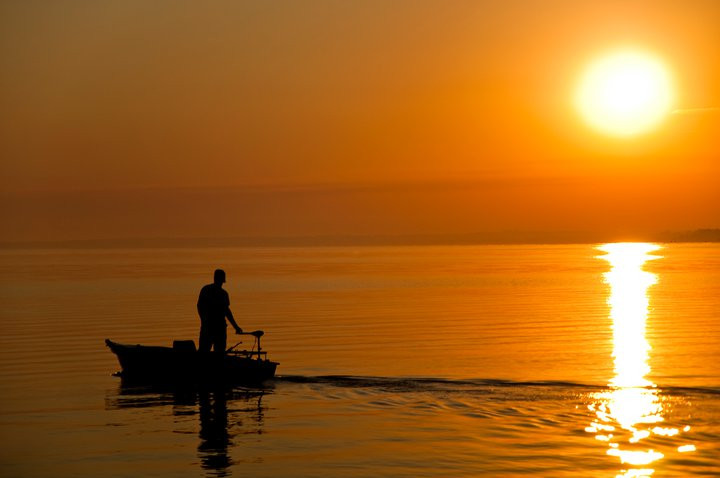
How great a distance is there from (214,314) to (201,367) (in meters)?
1.30

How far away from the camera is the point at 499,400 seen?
21.1 meters

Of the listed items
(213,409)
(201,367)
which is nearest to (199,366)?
(201,367)

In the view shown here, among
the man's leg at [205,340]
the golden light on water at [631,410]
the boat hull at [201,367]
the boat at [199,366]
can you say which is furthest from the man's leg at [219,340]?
the golden light on water at [631,410]

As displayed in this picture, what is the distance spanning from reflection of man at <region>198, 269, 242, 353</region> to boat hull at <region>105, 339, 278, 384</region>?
0.39 meters

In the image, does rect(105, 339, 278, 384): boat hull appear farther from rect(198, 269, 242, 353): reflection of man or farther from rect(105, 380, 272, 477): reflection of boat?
rect(198, 269, 242, 353): reflection of man

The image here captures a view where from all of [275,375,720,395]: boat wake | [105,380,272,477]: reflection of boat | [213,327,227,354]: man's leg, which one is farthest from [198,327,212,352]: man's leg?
[275,375,720,395]: boat wake

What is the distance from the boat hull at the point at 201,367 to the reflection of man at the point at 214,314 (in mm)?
386

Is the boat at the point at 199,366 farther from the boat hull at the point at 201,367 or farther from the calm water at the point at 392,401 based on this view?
the calm water at the point at 392,401

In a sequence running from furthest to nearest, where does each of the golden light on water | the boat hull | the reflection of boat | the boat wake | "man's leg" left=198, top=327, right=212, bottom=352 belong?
"man's leg" left=198, top=327, right=212, bottom=352 → the boat hull → the boat wake → the reflection of boat → the golden light on water

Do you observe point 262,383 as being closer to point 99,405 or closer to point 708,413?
point 99,405


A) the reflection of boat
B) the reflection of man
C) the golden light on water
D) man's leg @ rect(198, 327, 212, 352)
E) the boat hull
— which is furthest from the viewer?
man's leg @ rect(198, 327, 212, 352)

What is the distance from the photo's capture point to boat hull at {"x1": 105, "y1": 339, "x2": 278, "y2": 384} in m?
23.9

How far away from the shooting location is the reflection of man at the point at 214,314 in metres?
24.0

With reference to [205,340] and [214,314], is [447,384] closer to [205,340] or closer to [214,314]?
[214,314]
